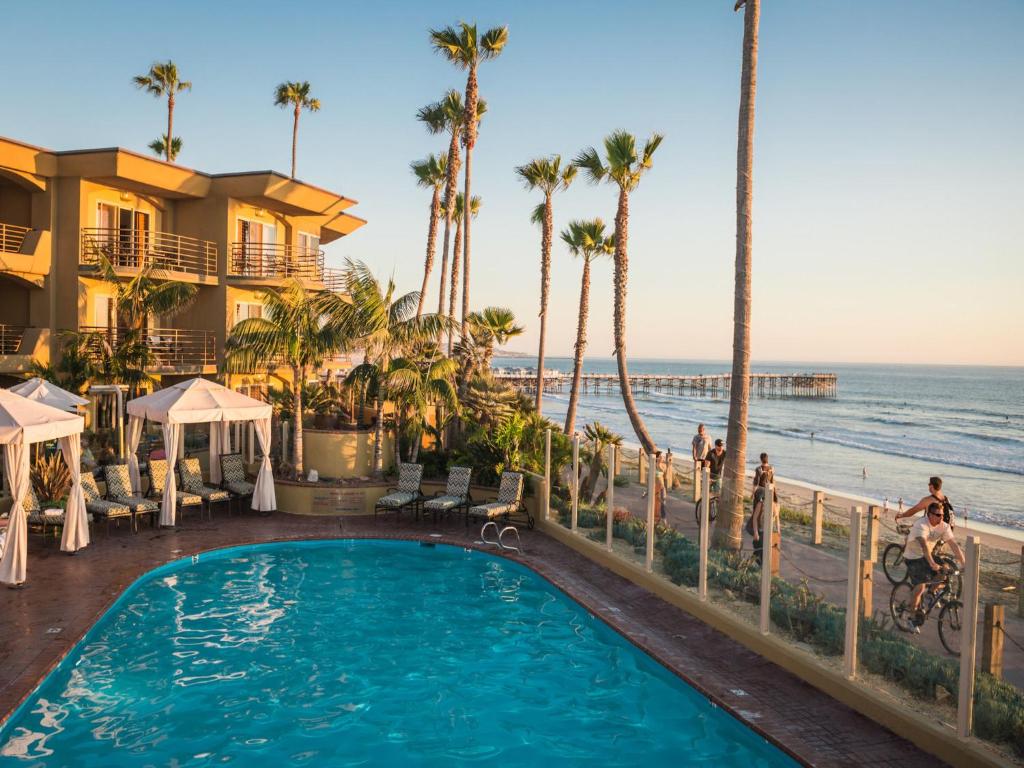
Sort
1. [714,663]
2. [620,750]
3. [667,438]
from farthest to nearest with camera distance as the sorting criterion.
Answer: [667,438] → [714,663] → [620,750]

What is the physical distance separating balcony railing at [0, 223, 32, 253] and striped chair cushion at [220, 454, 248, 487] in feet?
37.8

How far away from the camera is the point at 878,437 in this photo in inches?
2020

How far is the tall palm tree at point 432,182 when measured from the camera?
1314 inches

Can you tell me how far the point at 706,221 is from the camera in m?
26.8

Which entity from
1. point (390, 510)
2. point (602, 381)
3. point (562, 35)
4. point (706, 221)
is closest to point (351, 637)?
point (390, 510)

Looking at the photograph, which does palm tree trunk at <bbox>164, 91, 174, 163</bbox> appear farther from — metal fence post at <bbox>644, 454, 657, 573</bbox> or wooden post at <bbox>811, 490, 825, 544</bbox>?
wooden post at <bbox>811, 490, 825, 544</bbox>

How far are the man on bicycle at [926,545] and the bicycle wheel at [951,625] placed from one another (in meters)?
0.83

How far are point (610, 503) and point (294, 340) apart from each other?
873cm

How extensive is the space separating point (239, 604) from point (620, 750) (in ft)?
22.1

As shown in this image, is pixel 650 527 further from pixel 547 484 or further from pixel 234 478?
pixel 234 478

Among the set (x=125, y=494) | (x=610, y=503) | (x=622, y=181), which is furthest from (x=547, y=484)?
(x=622, y=181)

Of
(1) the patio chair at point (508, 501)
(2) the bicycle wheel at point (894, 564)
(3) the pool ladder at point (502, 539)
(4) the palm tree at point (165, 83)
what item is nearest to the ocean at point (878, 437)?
(1) the patio chair at point (508, 501)

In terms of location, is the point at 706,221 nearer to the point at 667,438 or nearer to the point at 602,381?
the point at 667,438

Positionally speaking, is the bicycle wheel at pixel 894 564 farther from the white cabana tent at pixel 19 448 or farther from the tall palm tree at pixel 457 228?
the tall palm tree at pixel 457 228
